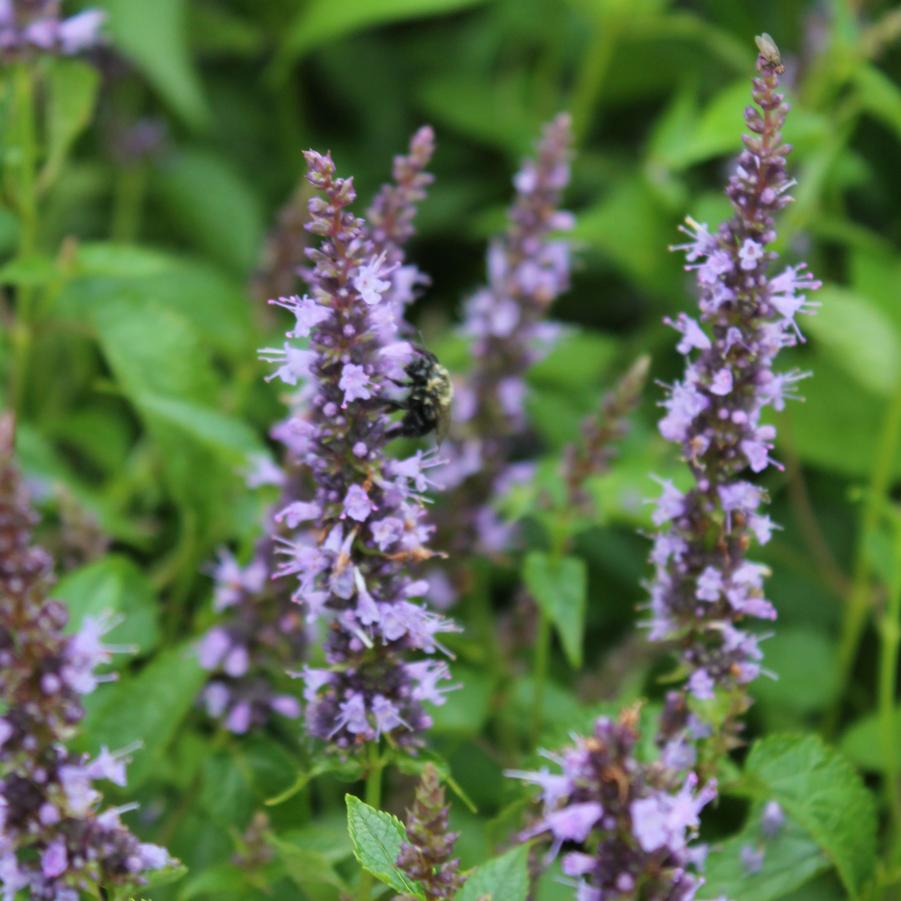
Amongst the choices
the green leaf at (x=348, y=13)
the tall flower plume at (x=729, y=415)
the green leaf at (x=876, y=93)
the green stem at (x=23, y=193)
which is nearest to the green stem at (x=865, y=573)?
the green leaf at (x=876, y=93)

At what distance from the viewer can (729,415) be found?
2.08 m

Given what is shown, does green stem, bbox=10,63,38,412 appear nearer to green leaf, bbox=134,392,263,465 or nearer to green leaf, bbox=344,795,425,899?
green leaf, bbox=134,392,263,465

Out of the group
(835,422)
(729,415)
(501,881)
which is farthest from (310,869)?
(835,422)

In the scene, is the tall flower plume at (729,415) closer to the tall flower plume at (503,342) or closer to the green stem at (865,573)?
the tall flower plume at (503,342)

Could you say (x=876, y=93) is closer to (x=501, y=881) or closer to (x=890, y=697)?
(x=890, y=697)

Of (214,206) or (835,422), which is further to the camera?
(214,206)

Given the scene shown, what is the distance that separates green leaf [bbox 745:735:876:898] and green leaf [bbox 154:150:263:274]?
106 inches

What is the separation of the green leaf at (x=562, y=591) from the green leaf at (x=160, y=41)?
1.95 meters

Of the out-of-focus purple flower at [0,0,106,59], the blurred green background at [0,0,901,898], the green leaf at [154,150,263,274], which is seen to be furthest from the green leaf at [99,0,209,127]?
the out-of-focus purple flower at [0,0,106,59]

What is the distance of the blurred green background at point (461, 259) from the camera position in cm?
330

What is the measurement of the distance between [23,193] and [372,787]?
190 cm

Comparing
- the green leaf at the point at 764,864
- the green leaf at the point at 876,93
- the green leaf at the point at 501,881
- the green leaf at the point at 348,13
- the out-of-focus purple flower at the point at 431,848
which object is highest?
the green leaf at the point at 348,13

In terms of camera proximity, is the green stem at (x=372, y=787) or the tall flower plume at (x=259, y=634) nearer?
the green stem at (x=372, y=787)

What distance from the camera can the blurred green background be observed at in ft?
10.8
